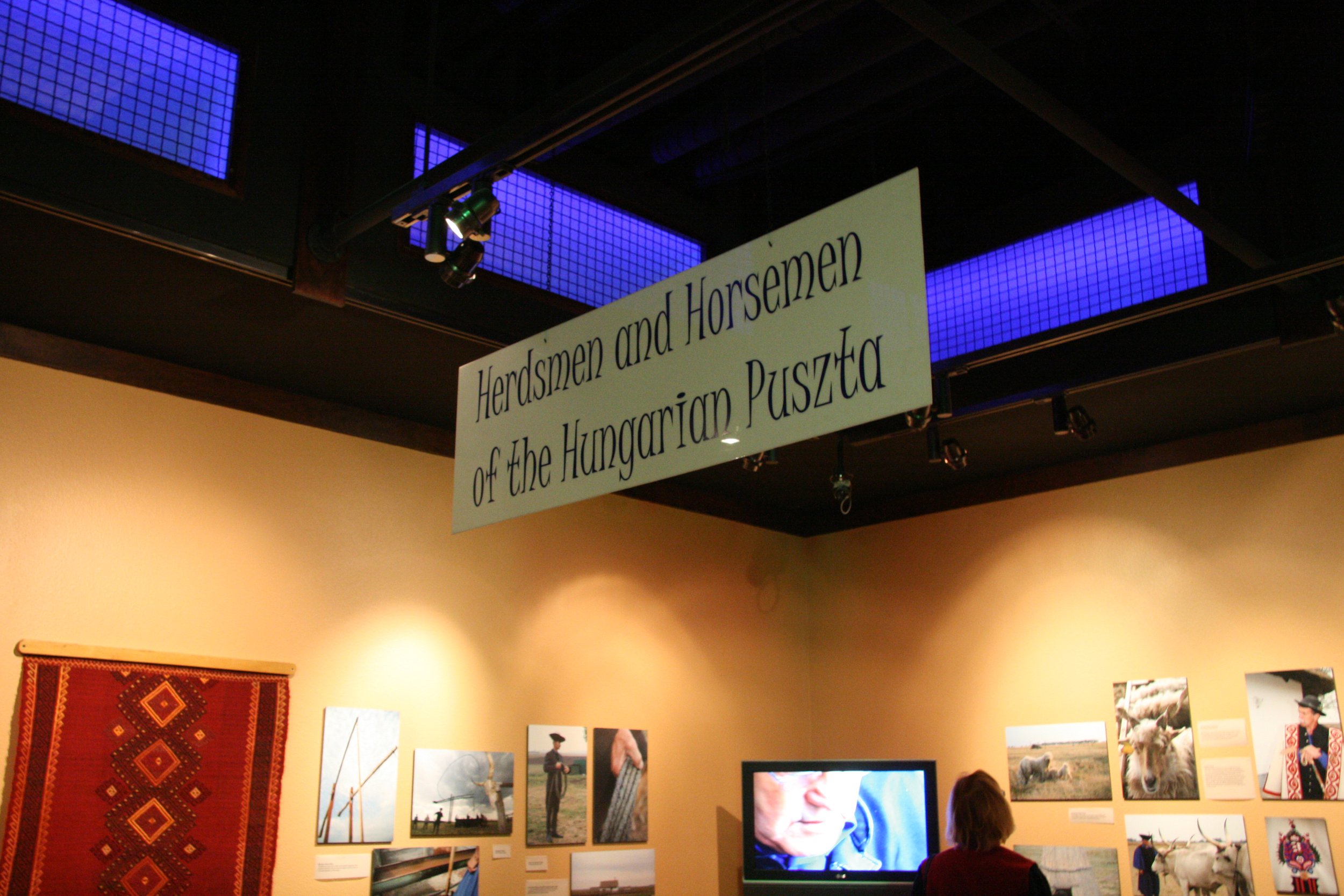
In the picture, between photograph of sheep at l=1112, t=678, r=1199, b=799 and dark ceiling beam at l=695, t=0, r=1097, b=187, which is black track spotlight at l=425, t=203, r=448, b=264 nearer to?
dark ceiling beam at l=695, t=0, r=1097, b=187

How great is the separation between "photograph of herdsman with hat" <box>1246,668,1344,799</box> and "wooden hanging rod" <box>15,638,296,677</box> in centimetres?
410

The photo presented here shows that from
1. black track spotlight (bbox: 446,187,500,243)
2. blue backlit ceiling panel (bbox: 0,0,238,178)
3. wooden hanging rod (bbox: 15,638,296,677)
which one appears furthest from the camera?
wooden hanging rod (bbox: 15,638,296,677)

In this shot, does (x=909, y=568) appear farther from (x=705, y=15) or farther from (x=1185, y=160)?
(x=705, y=15)

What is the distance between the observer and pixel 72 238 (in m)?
3.48

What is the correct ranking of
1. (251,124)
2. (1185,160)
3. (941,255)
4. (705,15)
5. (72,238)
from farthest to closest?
(941,255), (1185,160), (251,124), (72,238), (705,15)

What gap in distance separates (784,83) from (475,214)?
182 centimetres

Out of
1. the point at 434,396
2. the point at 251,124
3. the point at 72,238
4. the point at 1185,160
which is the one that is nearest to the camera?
the point at 72,238

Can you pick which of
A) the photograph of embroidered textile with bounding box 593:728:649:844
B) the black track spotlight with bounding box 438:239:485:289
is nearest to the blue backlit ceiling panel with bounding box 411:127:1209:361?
the black track spotlight with bounding box 438:239:485:289

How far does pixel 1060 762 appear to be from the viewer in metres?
5.38

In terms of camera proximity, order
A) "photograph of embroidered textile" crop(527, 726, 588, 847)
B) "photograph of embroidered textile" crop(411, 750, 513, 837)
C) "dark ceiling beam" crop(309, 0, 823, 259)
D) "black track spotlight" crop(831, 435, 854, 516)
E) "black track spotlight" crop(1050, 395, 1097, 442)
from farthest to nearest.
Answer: "photograph of embroidered textile" crop(527, 726, 588, 847)
"black track spotlight" crop(831, 435, 854, 516)
"photograph of embroidered textile" crop(411, 750, 513, 837)
"black track spotlight" crop(1050, 395, 1097, 442)
"dark ceiling beam" crop(309, 0, 823, 259)

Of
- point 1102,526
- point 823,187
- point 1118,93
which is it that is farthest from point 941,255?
point 1102,526

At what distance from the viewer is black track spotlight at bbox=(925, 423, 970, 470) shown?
4.86 metres

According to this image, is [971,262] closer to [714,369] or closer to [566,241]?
[566,241]

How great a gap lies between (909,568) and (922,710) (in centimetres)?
79
